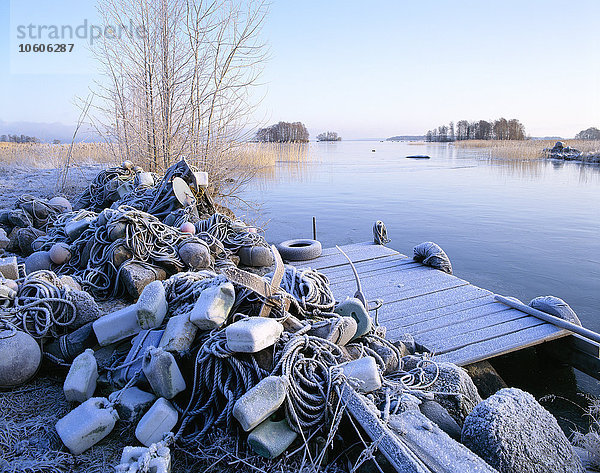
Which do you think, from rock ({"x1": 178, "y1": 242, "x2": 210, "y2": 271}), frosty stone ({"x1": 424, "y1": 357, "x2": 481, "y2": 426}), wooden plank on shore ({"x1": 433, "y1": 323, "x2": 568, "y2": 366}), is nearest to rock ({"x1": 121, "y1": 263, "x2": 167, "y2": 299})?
rock ({"x1": 178, "y1": 242, "x2": 210, "y2": 271})

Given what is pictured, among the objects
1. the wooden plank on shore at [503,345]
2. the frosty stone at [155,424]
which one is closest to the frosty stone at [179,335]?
the frosty stone at [155,424]

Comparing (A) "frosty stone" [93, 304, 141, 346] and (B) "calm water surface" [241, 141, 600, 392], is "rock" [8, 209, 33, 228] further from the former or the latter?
(B) "calm water surface" [241, 141, 600, 392]

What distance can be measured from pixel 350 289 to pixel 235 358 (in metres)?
3.28

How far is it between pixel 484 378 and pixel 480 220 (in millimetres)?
9075

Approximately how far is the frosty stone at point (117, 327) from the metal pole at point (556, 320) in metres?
4.24

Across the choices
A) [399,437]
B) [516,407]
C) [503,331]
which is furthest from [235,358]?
[503,331]

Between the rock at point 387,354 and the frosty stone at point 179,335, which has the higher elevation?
the frosty stone at point 179,335

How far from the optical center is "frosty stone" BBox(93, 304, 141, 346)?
9.12ft

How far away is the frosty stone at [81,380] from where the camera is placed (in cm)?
239

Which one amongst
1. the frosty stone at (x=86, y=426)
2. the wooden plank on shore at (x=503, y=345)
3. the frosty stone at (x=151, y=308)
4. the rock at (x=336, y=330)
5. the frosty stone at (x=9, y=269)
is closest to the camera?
the frosty stone at (x=86, y=426)

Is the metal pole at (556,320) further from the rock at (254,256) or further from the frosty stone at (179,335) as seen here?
the frosty stone at (179,335)

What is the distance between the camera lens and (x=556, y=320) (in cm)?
448

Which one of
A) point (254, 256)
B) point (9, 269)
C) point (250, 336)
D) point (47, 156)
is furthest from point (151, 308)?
point (47, 156)

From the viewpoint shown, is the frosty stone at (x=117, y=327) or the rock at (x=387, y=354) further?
the rock at (x=387, y=354)
